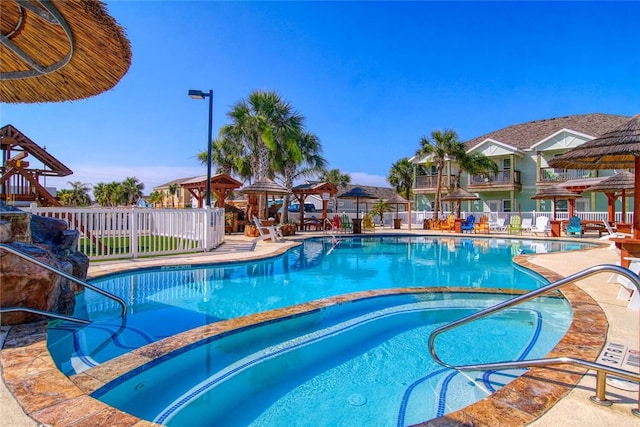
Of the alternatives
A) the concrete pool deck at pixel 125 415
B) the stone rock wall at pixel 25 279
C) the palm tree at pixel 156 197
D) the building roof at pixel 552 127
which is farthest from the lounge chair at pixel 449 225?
the palm tree at pixel 156 197

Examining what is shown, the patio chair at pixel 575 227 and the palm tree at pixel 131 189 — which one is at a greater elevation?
the palm tree at pixel 131 189

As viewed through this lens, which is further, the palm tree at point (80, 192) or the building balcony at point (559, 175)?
the palm tree at point (80, 192)

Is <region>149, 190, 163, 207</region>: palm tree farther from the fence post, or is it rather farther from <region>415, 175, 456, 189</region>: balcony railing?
the fence post

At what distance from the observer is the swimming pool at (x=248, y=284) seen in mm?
4162

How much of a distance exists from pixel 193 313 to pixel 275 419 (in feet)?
9.47

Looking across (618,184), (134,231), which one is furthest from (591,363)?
(618,184)

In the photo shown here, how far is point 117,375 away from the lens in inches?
115

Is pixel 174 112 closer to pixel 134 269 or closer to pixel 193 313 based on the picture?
pixel 134 269

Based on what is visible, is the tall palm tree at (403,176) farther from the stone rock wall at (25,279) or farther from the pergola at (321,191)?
the stone rock wall at (25,279)

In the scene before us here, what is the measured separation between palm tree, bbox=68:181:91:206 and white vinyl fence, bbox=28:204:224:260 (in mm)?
52429

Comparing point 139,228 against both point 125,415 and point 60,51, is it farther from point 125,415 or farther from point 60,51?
point 125,415

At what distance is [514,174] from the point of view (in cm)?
2672

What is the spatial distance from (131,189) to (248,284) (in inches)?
1968

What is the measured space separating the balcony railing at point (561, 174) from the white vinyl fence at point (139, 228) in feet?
81.1
